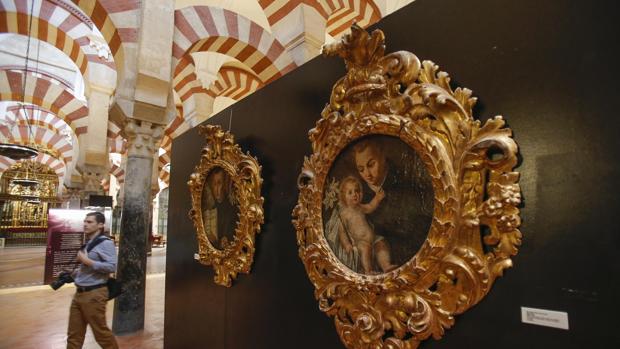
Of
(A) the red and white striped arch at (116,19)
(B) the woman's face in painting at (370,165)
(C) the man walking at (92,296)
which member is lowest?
(C) the man walking at (92,296)

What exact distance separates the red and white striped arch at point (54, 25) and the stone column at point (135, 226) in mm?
3380

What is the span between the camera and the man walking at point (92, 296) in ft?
10.2

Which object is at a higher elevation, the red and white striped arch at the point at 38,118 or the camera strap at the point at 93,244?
the red and white striped arch at the point at 38,118

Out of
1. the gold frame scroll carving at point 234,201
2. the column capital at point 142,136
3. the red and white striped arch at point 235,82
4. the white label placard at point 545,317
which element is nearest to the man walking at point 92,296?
the gold frame scroll carving at point 234,201

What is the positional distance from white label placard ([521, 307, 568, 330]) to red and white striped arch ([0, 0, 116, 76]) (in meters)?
8.09

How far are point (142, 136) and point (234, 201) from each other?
10.2 ft

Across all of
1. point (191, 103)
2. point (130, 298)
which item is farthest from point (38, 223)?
point (130, 298)

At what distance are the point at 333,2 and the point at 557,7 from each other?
5280 millimetres

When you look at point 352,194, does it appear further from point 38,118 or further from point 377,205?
point 38,118

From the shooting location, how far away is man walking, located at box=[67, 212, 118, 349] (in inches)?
123

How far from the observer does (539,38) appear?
1257mm

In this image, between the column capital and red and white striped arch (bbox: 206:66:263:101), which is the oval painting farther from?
red and white striped arch (bbox: 206:66:263:101)

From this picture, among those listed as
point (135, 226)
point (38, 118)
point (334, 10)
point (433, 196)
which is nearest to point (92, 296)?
point (135, 226)

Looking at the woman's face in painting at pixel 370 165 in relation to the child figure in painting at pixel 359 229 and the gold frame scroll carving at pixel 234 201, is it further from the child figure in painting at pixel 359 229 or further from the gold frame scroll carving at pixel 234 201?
the gold frame scroll carving at pixel 234 201
